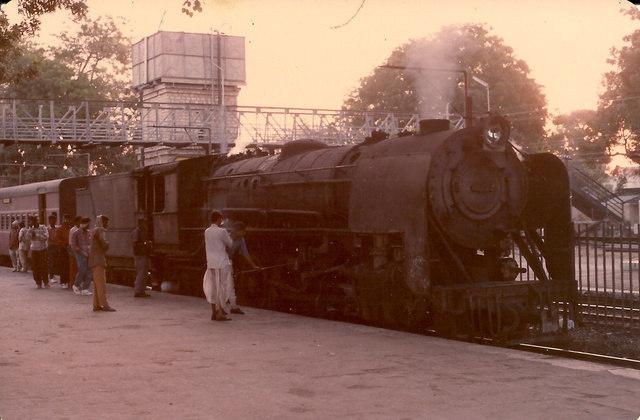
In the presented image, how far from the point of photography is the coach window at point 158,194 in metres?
17.2

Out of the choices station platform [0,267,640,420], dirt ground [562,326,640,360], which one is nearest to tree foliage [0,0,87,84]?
station platform [0,267,640,420]

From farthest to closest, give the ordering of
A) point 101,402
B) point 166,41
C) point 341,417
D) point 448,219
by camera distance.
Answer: point 166,41 < point 448,219 < point 101,402 < point 341,417

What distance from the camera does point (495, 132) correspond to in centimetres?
1088

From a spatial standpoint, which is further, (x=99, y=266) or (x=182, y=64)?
(x=182, y=64)

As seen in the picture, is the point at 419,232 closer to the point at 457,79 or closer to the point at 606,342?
the point at 606,342

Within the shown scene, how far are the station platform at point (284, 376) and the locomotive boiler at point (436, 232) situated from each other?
77 centimetres

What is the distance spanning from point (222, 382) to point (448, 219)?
14.3ft

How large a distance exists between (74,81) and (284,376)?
62.4 feet

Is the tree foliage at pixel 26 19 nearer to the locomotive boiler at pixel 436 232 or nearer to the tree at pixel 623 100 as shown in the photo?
the locomotive boiler at pixel 436 232

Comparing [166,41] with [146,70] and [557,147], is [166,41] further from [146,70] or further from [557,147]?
[557,147]

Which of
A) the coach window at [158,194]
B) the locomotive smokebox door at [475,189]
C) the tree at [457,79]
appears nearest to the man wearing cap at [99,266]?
the coach window at [158,194]

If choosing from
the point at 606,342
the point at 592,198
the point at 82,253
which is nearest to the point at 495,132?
the point at 606,342

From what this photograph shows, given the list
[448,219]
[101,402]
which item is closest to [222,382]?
[101,402]

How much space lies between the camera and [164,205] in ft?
55.3
